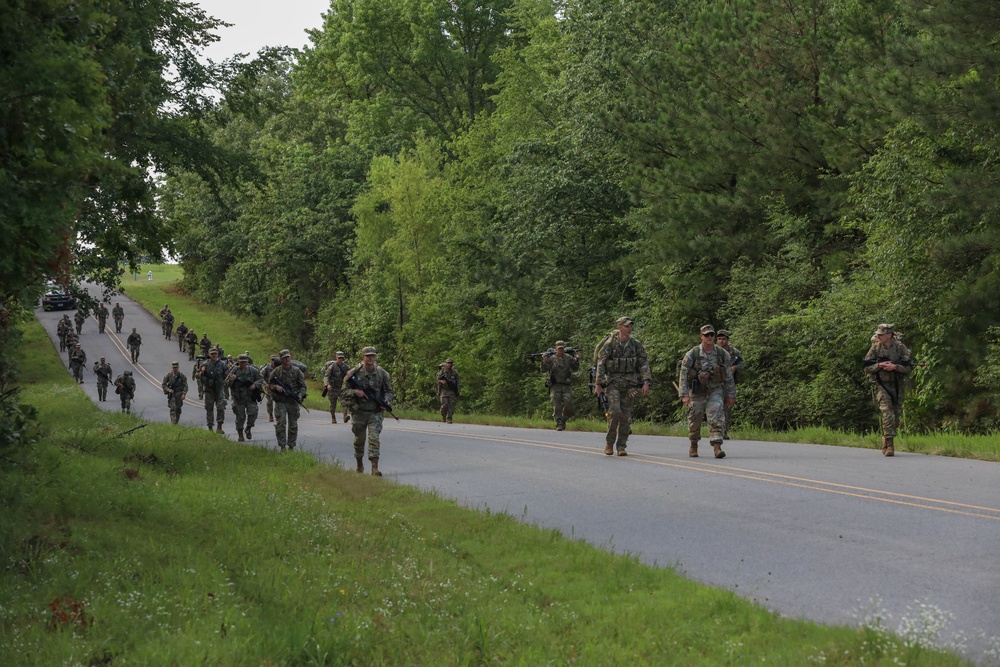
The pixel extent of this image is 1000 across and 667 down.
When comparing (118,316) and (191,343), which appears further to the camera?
(118,316)

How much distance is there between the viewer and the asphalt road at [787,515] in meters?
7.25

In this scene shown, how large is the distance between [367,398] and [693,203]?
13.9 metres

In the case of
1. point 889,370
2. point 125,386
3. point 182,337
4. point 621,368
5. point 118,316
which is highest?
point 118,316

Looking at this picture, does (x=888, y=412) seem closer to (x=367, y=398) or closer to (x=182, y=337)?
(x=367, y=398)

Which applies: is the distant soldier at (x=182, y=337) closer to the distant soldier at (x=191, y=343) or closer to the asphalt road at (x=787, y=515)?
the distant soldier at (x=191, y=343)

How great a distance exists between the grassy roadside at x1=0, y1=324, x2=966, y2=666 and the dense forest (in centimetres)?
252

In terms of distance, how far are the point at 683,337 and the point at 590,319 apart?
5.91 metres

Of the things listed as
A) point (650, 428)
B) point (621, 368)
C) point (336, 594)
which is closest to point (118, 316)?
point (650, 428)

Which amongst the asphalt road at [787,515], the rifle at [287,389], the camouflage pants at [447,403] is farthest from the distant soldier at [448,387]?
the asphalt road at [787,515]

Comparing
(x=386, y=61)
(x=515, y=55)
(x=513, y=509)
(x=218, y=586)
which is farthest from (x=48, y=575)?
(x=386, y=61)

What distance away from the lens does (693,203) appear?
2750cm

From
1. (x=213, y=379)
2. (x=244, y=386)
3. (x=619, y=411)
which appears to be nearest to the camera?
(x=619, y=411)

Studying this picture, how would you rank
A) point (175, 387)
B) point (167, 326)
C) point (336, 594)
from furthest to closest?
point (167, 326)
point (175, 387)
point (336, 594)

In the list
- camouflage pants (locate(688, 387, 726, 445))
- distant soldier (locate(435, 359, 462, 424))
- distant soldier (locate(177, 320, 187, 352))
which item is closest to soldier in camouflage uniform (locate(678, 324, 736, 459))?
camouflage pants (locate(688, 387, 726, 445))
